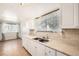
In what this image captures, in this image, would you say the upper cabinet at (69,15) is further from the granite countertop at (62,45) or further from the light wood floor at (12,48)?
the light wood floor at (12,48)

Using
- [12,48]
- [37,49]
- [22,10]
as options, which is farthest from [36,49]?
[22,10]

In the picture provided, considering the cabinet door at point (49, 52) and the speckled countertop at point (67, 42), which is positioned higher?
the speckled countertop at point (67, 42)

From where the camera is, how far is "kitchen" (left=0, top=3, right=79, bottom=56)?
170 centimetres

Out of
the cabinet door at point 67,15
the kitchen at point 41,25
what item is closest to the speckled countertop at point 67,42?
the kitchen at point 41,25

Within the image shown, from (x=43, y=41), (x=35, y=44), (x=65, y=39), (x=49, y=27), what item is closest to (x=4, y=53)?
(x=35, y=44)

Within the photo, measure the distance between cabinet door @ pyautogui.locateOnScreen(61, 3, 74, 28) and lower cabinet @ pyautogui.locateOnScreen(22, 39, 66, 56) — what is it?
43 cm

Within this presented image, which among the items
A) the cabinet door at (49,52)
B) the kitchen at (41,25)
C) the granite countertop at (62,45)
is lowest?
the cabinet door at (49,52)

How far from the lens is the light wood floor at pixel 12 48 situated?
1.72 meters

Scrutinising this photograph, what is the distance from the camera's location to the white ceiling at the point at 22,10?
1692mm

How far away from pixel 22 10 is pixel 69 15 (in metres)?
0.70

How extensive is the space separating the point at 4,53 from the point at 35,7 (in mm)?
813

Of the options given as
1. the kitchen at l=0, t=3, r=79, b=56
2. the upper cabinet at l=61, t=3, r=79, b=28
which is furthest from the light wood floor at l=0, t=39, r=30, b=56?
the upper cabinet at l=61, t=3, r=79, b=28

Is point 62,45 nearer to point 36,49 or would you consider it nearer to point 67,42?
point 67,42

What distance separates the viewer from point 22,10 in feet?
5.65
